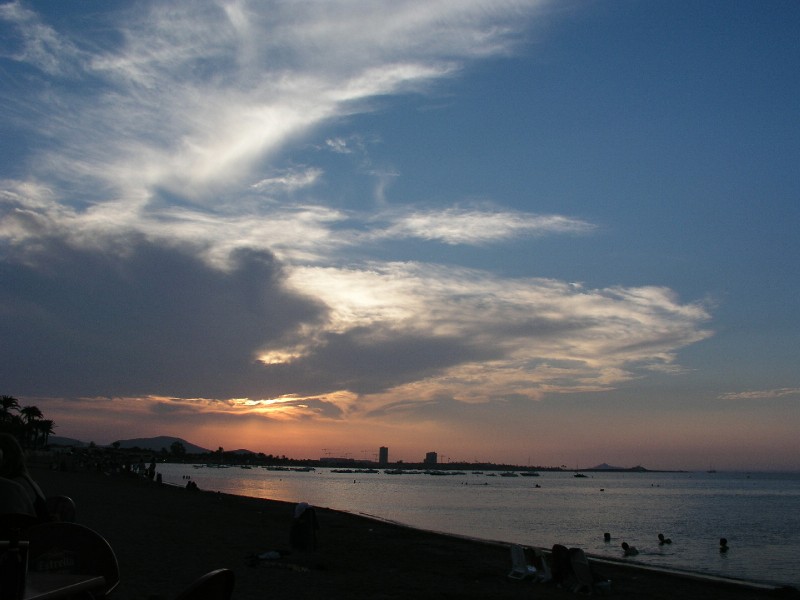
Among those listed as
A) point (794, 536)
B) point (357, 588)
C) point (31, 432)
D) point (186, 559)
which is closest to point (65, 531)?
point (357, 588)

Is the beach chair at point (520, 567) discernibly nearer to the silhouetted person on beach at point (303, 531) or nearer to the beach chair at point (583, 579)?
the beach chair at point (583, 579)

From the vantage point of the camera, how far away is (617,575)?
61.6 feet

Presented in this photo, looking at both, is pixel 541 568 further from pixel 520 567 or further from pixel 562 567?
pixel 562 567

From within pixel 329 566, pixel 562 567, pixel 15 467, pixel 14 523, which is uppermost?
pixel 15 467

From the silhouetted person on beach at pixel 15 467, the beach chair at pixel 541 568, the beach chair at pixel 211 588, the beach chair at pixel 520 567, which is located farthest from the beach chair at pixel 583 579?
the beach chair at pixel 211 588

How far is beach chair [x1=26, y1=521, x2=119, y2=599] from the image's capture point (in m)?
3.55

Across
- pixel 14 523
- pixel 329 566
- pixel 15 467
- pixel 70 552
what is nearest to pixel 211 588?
pixel 70 552

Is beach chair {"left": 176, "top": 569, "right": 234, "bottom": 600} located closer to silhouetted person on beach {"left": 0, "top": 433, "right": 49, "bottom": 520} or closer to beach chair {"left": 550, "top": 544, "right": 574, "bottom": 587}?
silhouetted person on beach {"left": 0, "top": 433, "right": 49, "bottom": 520}

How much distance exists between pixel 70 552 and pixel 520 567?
550 inches

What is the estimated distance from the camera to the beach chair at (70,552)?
355 cm

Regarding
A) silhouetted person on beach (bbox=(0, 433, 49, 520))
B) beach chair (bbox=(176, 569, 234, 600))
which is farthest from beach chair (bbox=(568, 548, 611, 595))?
beach chair (bbox=(176, 569, 234, 600))

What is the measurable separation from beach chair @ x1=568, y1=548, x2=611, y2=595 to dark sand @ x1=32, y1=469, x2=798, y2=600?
17.0 inches

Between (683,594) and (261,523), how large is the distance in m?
15.9

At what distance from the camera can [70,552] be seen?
3633 millimetres
